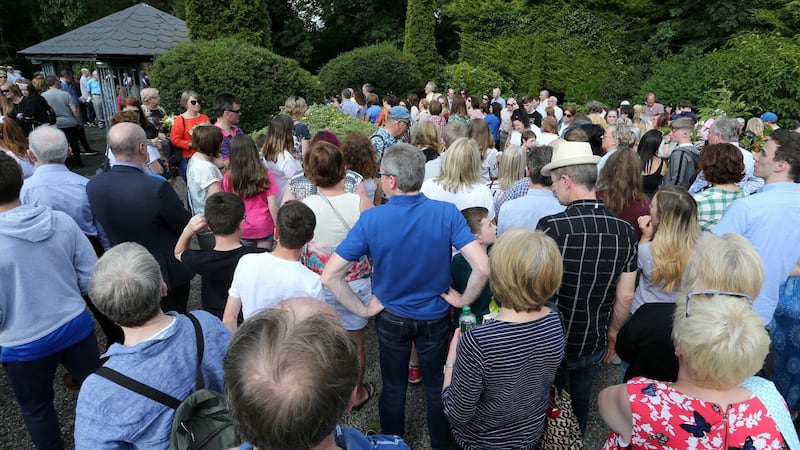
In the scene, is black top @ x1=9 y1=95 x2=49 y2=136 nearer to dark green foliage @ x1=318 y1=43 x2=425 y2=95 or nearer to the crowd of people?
the crowd of people

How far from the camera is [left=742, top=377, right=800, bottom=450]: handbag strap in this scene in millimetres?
1708

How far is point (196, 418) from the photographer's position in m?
1.68

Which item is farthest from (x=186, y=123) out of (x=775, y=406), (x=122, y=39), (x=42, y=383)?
(x=122, y=39)

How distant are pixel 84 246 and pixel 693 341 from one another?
3.11m

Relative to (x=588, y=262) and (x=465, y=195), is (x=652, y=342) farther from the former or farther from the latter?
(x=465, y=195)

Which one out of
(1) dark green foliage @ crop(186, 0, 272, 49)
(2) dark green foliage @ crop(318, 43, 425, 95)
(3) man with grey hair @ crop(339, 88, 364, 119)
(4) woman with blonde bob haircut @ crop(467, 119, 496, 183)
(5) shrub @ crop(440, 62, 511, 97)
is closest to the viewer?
(4) woman with blonde bob haircut @ crop(467, 119, 496, 183)

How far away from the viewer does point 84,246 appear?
2887 millimetres

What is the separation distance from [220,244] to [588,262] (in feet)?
7.16

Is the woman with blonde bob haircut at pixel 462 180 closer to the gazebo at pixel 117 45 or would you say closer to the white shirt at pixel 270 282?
the white shirt at pixel 270 282

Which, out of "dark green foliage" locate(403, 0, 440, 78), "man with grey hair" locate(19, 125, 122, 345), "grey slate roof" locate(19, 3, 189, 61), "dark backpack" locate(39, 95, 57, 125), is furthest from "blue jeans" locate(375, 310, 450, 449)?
"dark green foliage" locate(403, 0, 440, 78)

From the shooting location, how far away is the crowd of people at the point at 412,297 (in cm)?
167

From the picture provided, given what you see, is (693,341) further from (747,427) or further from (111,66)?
(111,66)

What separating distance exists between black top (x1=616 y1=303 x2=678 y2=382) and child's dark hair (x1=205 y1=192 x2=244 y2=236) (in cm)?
229

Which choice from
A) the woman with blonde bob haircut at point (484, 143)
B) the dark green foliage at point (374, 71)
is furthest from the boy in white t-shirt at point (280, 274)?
the dark green foliage at point (374, 71)
